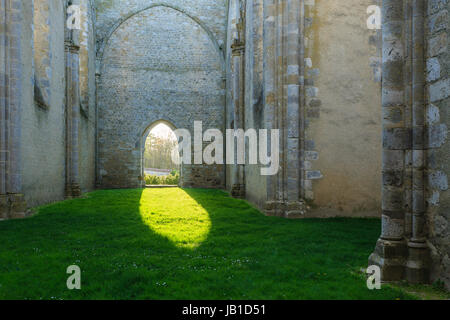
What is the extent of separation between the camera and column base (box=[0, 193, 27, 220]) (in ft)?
22.2

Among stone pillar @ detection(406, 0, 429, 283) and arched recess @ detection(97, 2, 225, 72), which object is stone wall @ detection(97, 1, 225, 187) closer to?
arched recess @ detection(97, 2, 225, 72)

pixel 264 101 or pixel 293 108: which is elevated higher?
pixel 264 101

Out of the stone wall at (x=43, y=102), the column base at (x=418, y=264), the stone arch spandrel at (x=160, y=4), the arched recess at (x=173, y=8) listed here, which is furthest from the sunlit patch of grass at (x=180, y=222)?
the stone arch spandrel at (x=160, y=4)

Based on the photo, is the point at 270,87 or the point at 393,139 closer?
the point at 393,139

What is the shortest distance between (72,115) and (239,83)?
575 centimetres

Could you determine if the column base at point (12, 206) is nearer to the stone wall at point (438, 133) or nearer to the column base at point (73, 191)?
the column base at point (73, 191)

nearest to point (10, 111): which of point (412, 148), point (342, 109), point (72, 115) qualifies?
point (72, 115)

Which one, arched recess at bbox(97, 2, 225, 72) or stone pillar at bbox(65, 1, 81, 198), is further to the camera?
arched recess at bbox(97, 2, 225, 72)

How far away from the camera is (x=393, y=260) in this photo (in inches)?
130

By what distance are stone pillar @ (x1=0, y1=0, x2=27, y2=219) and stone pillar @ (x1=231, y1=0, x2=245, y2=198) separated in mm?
6804

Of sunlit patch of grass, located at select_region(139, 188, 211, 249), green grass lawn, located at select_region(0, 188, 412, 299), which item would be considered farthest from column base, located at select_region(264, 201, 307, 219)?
sunlit patch of grass, located at select_region(139, 188, 211, 249)

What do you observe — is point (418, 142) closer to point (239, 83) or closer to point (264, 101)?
point (264, 101)

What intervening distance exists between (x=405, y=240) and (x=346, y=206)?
3.94 meters

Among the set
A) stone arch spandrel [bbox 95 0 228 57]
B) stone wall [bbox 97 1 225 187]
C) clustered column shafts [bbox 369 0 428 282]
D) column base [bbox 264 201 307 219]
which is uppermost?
stone arch spandrel [bbox 95 0 228 57]
